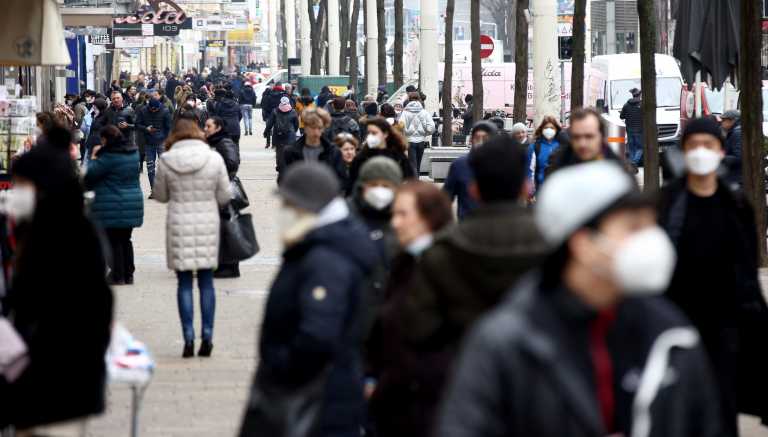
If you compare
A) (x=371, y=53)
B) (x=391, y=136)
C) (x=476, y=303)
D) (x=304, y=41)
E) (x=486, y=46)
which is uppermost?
(x=304, y=41)

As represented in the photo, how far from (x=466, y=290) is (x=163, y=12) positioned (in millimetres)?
47192

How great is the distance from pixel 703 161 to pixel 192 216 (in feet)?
15.6

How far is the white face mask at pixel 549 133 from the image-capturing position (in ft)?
58.1

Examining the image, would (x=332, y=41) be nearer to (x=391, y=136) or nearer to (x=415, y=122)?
(x=415, y=122)

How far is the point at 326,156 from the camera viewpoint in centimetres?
1420

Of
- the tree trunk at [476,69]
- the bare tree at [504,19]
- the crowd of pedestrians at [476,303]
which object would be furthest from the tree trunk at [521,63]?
the bare tree at [504,19]

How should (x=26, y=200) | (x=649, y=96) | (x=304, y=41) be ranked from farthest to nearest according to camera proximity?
(x=304, y=41) → (x=649, y=96) → (x=26, y=200)

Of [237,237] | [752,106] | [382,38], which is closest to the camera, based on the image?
[237,237]

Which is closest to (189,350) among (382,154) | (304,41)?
(382,154)

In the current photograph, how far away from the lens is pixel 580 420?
148 inches

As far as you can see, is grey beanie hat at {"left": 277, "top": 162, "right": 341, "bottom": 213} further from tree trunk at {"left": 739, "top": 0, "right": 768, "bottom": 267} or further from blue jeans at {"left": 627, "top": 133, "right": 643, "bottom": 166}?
blue jeans at {"left": 627, "top": 133, "right": 643, "bottom": 166}

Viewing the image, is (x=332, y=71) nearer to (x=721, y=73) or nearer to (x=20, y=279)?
(x=721, y=73)

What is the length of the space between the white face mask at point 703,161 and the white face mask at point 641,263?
3.55 m

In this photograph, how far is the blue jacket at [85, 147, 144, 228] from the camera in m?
14.5
